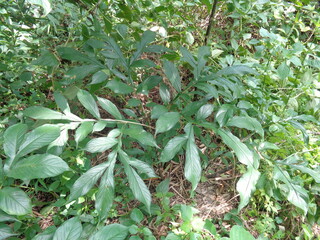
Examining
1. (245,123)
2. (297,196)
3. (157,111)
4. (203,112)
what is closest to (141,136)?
(157,111)

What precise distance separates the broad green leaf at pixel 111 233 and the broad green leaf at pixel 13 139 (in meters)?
0.33

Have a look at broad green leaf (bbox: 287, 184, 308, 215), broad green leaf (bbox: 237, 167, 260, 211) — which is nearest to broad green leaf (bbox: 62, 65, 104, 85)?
broad green leaf (bbox: 237, 167, 260, 211)

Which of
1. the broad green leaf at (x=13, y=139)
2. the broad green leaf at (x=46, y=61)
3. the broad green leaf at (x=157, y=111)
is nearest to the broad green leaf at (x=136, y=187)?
the broad green leaf at (x=157, y=111)

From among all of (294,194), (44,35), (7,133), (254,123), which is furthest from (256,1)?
(7,133)

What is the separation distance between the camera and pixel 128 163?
836 mm

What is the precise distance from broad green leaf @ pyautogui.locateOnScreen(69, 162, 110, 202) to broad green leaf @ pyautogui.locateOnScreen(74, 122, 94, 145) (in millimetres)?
108

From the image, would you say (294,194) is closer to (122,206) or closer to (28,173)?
(122,206)

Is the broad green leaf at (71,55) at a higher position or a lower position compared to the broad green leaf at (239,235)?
higher

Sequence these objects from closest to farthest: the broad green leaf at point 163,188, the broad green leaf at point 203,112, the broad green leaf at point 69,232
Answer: the broad green leaf at point 69,232, the broad green leaf at point 203,112, the broad green leaf at point 163,188

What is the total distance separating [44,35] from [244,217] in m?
1.62

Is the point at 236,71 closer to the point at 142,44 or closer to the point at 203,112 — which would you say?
the point at 203,112

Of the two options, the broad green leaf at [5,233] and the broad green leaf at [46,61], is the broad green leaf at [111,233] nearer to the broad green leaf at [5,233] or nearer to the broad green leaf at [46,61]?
the broad green leaf at [5,233]

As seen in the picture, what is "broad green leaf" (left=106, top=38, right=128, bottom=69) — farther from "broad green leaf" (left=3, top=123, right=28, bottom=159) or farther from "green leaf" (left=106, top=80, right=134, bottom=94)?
"broad green leaf" (left=3, top=123, right=28, bottom=159)

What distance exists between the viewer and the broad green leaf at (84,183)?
0.77m
